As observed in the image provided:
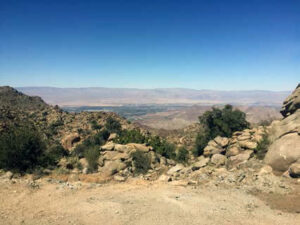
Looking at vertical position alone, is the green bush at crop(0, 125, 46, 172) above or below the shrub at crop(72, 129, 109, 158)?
above

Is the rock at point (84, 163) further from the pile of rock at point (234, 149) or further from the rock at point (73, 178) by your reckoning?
the pile of rock at point (234, 149)

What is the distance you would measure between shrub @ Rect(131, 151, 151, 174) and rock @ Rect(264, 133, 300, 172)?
30.2 ft

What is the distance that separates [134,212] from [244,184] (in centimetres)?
754

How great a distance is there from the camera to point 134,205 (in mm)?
9867

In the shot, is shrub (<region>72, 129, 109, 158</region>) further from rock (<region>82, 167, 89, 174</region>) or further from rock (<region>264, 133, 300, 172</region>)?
rock (<region>264, 133, 300, 172</region>)

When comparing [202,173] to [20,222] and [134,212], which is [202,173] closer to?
[134,212]

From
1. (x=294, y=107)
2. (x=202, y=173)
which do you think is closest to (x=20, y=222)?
(x=202, y=173)

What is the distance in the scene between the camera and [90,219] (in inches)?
331

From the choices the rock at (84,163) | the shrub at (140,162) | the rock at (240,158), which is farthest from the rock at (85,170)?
the rock at (240,158)

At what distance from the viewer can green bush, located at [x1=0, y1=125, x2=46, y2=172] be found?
1463cm

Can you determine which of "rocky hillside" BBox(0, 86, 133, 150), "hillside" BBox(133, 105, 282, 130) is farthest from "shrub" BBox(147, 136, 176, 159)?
"hillside" BBox(133, 105, 282, 130)

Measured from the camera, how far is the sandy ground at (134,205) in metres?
8.52

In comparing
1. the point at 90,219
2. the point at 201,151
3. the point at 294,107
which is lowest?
the point at 201,151

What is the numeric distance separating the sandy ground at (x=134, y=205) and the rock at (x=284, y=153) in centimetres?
359
